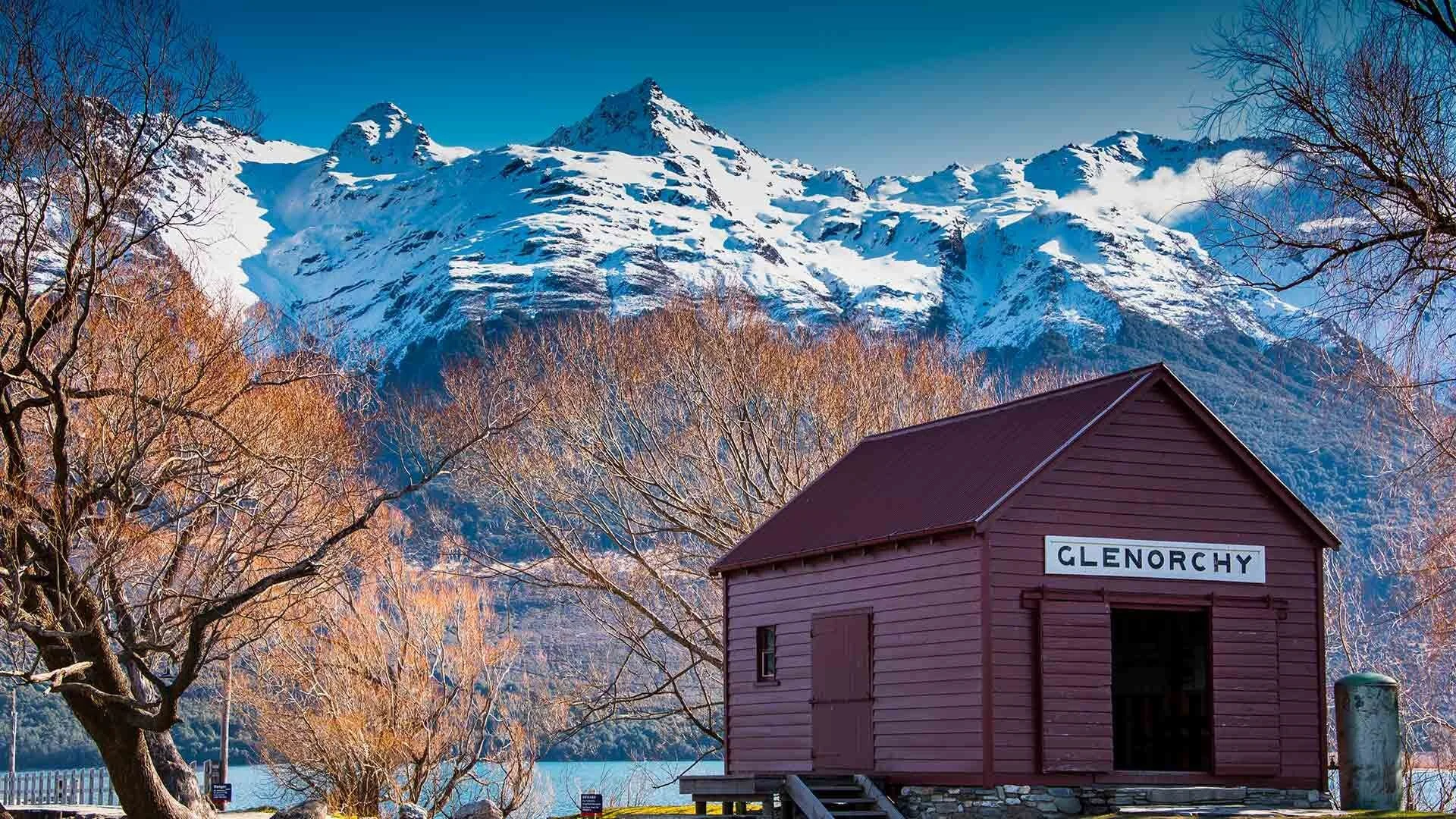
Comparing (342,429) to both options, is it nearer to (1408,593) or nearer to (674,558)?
(674,558)

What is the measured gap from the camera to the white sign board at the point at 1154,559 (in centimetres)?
2320

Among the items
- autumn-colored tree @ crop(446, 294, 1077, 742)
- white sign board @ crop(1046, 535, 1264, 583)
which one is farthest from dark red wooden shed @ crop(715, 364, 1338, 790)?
autumn-colored tree @ crop(446, 294, 1077, 742)

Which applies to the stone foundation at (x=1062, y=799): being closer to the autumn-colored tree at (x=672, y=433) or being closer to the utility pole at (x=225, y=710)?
the utility pole at (x=225, y=710)

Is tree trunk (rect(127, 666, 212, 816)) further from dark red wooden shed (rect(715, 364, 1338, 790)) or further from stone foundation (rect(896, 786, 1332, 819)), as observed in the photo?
stone foundation (rect(896, 786, 1332, 819))

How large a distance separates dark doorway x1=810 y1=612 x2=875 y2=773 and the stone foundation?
1.83 meters

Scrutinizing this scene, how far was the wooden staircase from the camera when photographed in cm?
2322

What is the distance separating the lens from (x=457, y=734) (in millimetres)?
39688

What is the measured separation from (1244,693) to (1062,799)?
11.6ft

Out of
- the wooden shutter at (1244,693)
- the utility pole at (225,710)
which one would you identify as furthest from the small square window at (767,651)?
the utility pole at (225,710)

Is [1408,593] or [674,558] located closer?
[674,558]

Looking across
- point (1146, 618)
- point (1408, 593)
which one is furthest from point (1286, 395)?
point (1146, 618)

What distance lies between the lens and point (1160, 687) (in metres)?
27.7

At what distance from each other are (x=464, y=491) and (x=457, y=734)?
689 centimetres

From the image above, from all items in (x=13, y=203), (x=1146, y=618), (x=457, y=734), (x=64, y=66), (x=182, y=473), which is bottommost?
(x=457, y=734)
